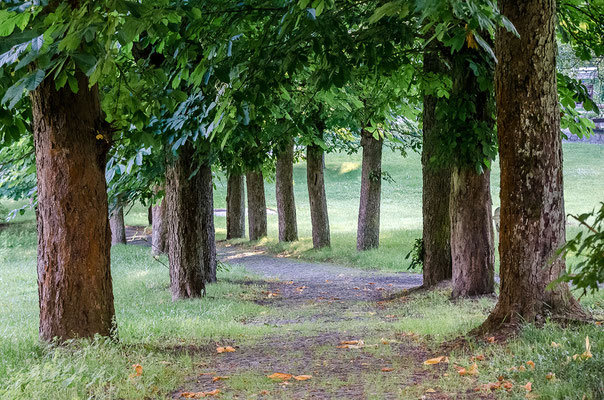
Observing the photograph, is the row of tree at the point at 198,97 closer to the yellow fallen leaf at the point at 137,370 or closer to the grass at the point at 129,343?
the grass at the point at 129,343

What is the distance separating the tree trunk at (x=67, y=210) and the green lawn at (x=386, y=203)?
937 cm

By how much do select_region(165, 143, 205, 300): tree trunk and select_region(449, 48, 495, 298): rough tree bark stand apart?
446cm

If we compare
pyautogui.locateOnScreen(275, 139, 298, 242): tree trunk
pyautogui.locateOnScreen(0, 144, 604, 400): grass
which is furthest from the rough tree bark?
pyautogui.locateOnScreen(275, 139, 298, 242): tree trunk

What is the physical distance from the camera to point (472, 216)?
9969mm

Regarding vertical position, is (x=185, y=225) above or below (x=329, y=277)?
above

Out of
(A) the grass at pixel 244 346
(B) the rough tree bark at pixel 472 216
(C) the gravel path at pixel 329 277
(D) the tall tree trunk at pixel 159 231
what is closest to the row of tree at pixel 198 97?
(A) the grass at pixel 244 346

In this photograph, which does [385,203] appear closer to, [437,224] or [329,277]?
[329,277]

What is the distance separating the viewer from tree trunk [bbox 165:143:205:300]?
1118cm

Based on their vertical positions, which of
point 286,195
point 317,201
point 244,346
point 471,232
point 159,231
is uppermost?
point 286,195

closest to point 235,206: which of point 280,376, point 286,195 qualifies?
point 286,195

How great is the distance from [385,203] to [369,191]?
2778 cm

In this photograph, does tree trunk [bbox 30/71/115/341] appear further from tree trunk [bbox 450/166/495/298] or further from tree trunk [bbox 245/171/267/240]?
tree trunk [bbox 245/171/267/240]

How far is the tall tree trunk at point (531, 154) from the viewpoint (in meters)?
6.28

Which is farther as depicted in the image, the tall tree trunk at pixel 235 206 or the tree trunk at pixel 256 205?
the tall tree trunk at pixel 235 206
